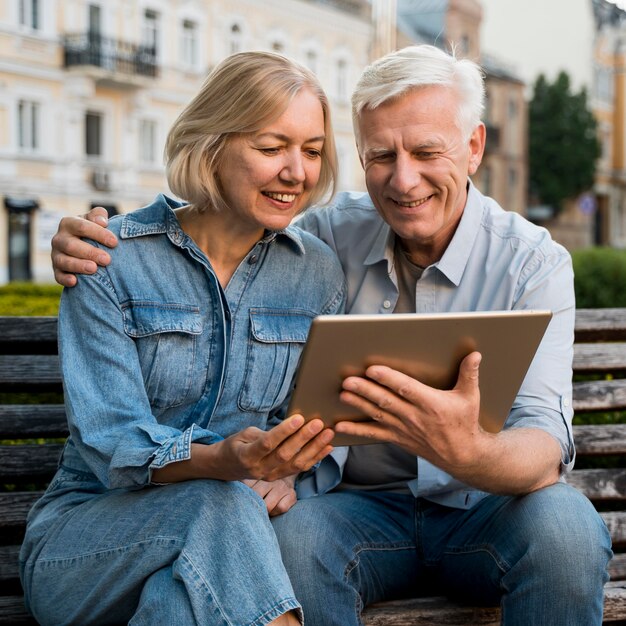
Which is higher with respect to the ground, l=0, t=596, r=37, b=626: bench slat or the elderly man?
the elderly man

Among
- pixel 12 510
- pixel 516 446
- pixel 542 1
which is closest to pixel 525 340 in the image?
pixel 516 446

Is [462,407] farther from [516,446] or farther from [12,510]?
[12,510]

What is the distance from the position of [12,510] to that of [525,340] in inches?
52.7

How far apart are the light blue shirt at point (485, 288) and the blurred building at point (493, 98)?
2854 cm

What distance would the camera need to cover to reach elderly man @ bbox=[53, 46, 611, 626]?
1909 millimetres

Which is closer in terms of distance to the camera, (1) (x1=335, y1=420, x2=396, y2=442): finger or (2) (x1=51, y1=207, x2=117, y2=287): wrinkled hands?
(1) (x1=335, y1=420, x2=396, y2=442): finger

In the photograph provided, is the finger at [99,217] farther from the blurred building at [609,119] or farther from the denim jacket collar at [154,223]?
the blurred building at [609,119]

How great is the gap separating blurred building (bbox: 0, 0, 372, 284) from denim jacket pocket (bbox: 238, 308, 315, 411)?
15.9 metres

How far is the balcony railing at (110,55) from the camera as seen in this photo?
781 inches

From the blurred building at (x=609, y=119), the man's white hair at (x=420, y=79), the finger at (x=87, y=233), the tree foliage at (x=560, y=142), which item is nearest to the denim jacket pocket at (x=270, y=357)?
the finger at (x=87, y=233)

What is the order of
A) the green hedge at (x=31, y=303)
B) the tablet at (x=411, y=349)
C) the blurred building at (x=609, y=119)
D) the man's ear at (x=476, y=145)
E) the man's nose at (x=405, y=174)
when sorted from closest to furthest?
the tablet at (x=411, y=349)
the man's nose at (x=405, y=174)
the man's ear at (x=476, y=145)
the green hedge at (x=31, y=303)
the blurred building at (x=609, y=119)

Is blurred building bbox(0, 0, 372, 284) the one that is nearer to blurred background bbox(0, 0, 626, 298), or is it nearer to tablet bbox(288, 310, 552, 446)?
blurred background bbox(0, 0, 626, 298)

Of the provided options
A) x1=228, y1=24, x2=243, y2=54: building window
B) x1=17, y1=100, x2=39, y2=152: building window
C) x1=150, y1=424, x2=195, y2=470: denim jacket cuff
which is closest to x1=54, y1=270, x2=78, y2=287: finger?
x1=150, y1=424, x2=195, y2=470: denim jacket cuff

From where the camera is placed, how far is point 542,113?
37.4m
